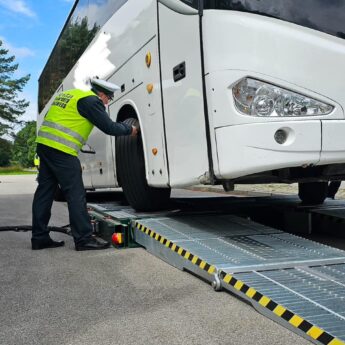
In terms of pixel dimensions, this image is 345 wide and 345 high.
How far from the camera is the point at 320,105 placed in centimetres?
356

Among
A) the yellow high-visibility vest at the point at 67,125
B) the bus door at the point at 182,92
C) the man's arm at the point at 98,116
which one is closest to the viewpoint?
the bus door at the point at 182,92

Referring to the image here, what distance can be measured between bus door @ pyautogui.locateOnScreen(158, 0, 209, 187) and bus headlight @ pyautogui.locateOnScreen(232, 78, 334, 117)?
1.42 feet

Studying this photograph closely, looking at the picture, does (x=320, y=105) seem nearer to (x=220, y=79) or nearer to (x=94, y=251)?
(x=220, y=79)

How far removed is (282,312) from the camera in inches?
101

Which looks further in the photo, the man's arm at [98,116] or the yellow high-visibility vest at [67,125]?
the yellow high-visibility vest at [67,125]

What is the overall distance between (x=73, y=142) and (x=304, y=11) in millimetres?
2519

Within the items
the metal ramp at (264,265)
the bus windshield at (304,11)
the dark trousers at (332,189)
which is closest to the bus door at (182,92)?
the bus windshield at (304,11)

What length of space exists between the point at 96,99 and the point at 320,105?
2.25 m

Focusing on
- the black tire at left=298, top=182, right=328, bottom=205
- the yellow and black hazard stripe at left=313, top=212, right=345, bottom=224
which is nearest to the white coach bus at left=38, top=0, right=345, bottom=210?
the yellow and black hazard stripe at left=313, top=212, right=345, bottom=224

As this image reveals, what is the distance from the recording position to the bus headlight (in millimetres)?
3520

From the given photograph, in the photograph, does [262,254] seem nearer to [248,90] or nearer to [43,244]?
[248,90]

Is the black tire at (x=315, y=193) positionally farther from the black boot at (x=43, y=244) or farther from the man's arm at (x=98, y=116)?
the black boot at (x=43, y=244)

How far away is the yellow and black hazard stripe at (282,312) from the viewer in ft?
7.39

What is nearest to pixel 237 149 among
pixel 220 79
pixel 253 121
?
pixel 253 121
